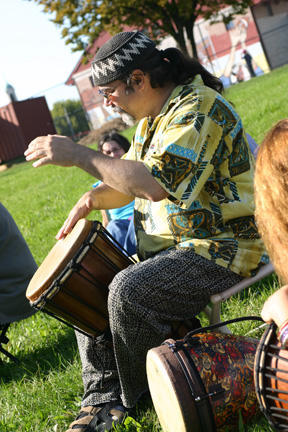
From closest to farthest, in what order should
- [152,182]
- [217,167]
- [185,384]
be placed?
[185,384]
[152,182]
[217,167]

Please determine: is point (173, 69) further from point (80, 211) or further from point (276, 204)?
point (276, 204)

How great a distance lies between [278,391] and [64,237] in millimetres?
1641

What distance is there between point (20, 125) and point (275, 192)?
31.2 metres

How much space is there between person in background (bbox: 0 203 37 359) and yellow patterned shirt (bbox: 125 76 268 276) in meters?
1.69

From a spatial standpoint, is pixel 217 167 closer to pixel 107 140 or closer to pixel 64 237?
pixel 64 237

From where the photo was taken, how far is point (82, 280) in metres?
2.79

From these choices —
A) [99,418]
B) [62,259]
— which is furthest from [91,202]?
[99,418]

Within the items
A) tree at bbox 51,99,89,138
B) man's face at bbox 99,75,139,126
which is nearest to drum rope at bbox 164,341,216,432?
man's face at bbox 99,75,139,126

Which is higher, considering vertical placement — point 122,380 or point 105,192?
point 105,192

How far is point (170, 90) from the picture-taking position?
2.93 m

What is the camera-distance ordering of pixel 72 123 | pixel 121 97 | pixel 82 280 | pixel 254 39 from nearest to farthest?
1. pixel 82 280
2. pixel 121 97
3. pixel 254 39
4. pixel 72 123

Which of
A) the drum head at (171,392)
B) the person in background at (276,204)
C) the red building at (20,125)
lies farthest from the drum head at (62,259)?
the red building at (20,125)

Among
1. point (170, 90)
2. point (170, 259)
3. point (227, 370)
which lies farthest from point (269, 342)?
point (170, 90)

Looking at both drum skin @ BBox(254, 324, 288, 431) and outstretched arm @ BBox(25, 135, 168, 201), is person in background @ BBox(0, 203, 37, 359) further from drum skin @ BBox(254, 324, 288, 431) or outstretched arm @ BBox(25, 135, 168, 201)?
drum skin @ BBox(254, 324, 288, 431)
